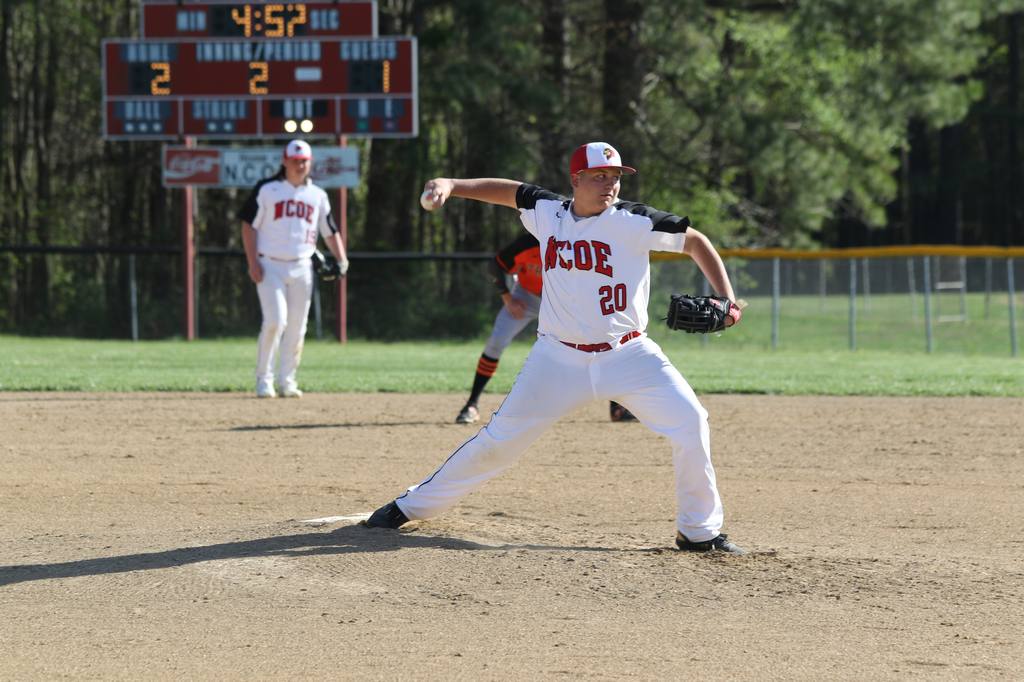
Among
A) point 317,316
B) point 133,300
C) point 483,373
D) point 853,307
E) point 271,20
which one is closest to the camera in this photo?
point 483,373

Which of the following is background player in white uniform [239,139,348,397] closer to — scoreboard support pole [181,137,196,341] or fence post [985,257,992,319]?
scoreboard support pole [181,137,196,341]

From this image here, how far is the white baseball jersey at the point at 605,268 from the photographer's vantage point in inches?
221

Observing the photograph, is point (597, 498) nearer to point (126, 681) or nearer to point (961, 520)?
point (961, 520)

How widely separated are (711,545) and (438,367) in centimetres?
1050

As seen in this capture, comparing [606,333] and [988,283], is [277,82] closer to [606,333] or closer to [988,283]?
[988,283]

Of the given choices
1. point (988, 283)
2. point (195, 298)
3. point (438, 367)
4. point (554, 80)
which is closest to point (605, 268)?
point (438, 367)

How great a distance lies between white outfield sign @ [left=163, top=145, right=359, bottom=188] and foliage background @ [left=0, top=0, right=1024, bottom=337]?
2170 millimetres

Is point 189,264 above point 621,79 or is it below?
below

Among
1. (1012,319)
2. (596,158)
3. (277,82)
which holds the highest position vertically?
(277,82)

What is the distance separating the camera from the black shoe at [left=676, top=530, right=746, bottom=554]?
231 inches

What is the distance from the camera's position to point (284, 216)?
11.5 m

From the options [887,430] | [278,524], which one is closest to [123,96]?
[887,430]

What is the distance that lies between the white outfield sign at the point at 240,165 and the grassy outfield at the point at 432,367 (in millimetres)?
2588

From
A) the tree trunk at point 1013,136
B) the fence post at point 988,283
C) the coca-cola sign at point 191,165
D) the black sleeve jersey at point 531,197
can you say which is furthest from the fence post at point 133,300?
the tree trunk at point 1013,136
